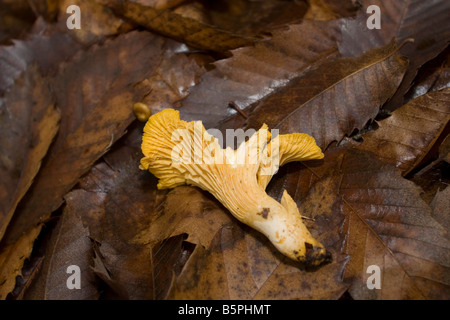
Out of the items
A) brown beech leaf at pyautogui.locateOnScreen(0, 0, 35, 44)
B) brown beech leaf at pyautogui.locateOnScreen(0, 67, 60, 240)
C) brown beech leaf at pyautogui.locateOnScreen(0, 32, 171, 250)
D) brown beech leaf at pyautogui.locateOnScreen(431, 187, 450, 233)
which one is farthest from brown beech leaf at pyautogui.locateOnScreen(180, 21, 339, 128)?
brown beech leaf at pyautogui.locateOnScreen(0, 0, 35, 44)

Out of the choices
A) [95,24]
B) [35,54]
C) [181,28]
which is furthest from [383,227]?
[35,54]

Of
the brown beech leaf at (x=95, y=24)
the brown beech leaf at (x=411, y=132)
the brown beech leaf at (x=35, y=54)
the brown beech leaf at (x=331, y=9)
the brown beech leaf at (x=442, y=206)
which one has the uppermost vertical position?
the brown beech leaf at (x=331, y=9)

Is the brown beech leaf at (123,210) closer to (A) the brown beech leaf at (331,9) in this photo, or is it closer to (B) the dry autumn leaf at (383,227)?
(B) the dry autumn leaf at (383,227)

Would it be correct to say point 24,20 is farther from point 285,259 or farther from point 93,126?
point 285,259

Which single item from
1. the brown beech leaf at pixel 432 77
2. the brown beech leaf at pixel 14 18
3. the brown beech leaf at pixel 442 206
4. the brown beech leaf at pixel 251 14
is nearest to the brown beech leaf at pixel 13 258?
the brown beech leaf at pixel 14 18

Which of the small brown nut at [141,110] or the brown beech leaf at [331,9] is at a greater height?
the brown beech leaf at [331,9]

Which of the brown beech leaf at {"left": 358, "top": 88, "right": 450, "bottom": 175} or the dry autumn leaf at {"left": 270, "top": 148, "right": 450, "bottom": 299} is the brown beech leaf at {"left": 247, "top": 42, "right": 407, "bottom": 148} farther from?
the dry autumn leaf at {"left": 270, "top": 148, "right": 450, "bottom": 299}
